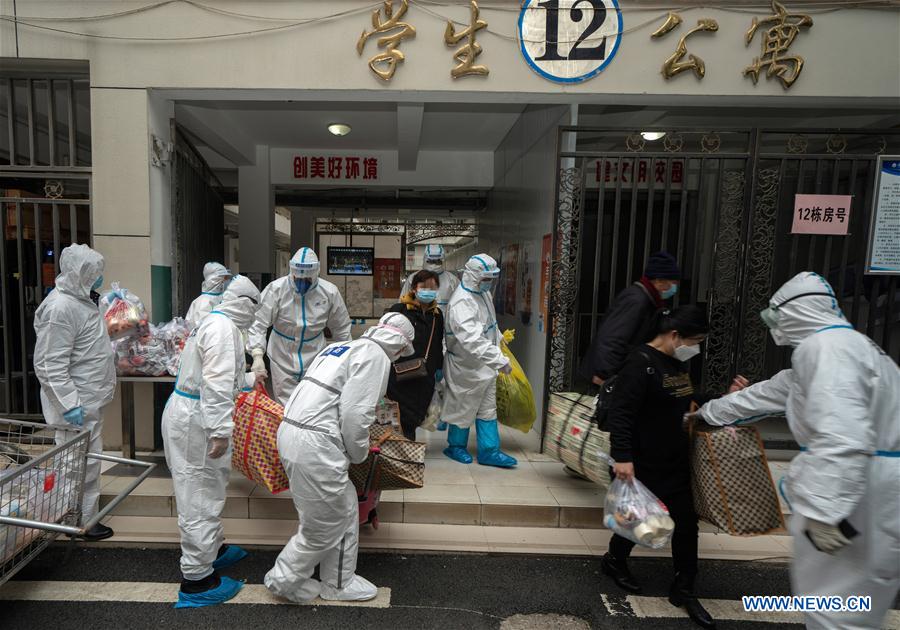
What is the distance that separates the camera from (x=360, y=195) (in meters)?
9.11

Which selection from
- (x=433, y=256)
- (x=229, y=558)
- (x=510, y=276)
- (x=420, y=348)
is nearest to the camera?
(x=229, y=558)

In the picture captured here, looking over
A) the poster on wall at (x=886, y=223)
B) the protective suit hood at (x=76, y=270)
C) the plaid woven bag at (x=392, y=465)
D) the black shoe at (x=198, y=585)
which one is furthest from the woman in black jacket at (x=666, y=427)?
the protective suit hood at (x=76, y=270)

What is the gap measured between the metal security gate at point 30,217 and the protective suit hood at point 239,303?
249cm

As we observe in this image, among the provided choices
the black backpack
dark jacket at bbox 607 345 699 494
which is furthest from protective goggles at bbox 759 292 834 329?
the black backpack

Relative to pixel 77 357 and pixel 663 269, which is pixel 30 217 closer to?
pixel 77 357

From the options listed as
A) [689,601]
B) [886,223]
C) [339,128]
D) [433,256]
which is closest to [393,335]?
[689,601]

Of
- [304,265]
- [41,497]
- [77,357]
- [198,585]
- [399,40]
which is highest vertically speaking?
[399,40]

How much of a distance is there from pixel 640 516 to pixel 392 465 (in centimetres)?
136

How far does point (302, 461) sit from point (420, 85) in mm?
3352

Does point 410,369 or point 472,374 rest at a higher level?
point 410,369

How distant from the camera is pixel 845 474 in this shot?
69.9 inches

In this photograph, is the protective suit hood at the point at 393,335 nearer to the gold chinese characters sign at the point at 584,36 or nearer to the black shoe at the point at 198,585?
the black shoe at the point at 198,585

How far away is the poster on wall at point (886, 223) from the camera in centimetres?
420

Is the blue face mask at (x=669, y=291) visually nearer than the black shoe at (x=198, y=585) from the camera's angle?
No
